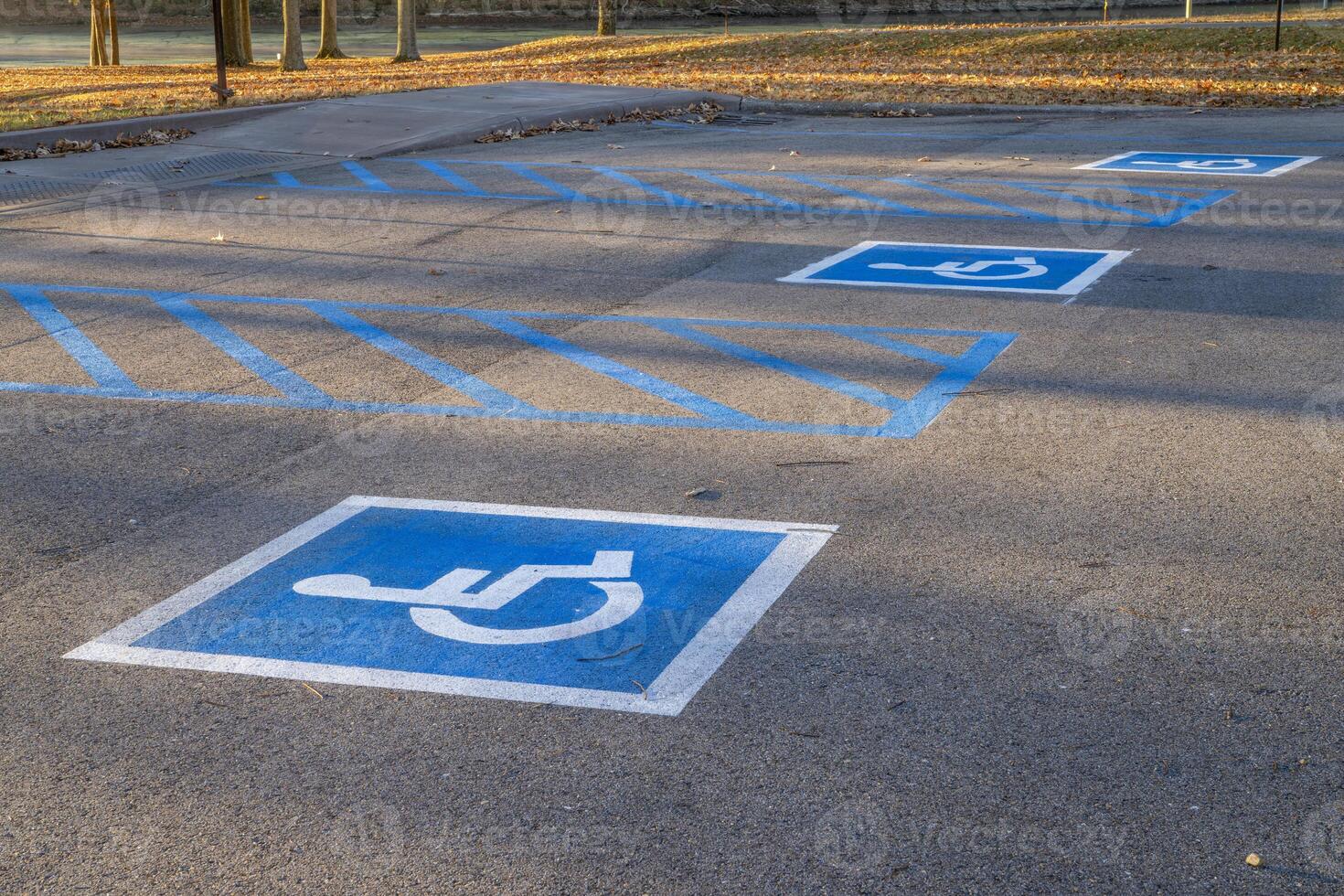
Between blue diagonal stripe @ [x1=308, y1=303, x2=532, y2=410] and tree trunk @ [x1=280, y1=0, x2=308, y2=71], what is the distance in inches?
794

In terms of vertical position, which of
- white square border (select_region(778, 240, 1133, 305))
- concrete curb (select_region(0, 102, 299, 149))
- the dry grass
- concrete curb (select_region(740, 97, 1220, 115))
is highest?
the dry grass

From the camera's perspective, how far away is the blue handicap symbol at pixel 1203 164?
1326cm

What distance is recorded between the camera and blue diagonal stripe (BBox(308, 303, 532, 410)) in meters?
6.76

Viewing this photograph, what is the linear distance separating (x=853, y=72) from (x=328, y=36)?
13293 millimetres

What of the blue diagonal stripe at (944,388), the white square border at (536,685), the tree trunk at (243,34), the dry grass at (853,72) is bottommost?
the white square border at (536,685)

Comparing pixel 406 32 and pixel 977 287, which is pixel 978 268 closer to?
pixel 977 287

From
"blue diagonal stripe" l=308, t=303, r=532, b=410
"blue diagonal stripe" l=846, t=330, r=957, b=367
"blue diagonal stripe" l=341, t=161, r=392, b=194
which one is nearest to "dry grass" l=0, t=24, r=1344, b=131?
"blue diagonal stripe" l=341, t=161, r=392, b=194

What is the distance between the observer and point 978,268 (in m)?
9.40

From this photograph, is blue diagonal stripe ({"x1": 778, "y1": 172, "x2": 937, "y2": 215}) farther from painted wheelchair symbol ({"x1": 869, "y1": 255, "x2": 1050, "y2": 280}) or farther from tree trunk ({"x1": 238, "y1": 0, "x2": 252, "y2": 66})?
tree trunk ({"x1": 238, "y1": 0, "x2": 252, "y2": 66})

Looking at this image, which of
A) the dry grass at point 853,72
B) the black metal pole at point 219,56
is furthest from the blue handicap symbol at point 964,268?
the black metal pole at point 219,56

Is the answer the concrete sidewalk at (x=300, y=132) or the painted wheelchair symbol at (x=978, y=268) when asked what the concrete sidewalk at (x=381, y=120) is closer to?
the concrete sidewalk at (x=300, y=132)

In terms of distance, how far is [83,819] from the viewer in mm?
3383

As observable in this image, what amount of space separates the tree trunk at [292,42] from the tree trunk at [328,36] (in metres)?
3.34

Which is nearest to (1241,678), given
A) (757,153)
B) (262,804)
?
(262,804)
